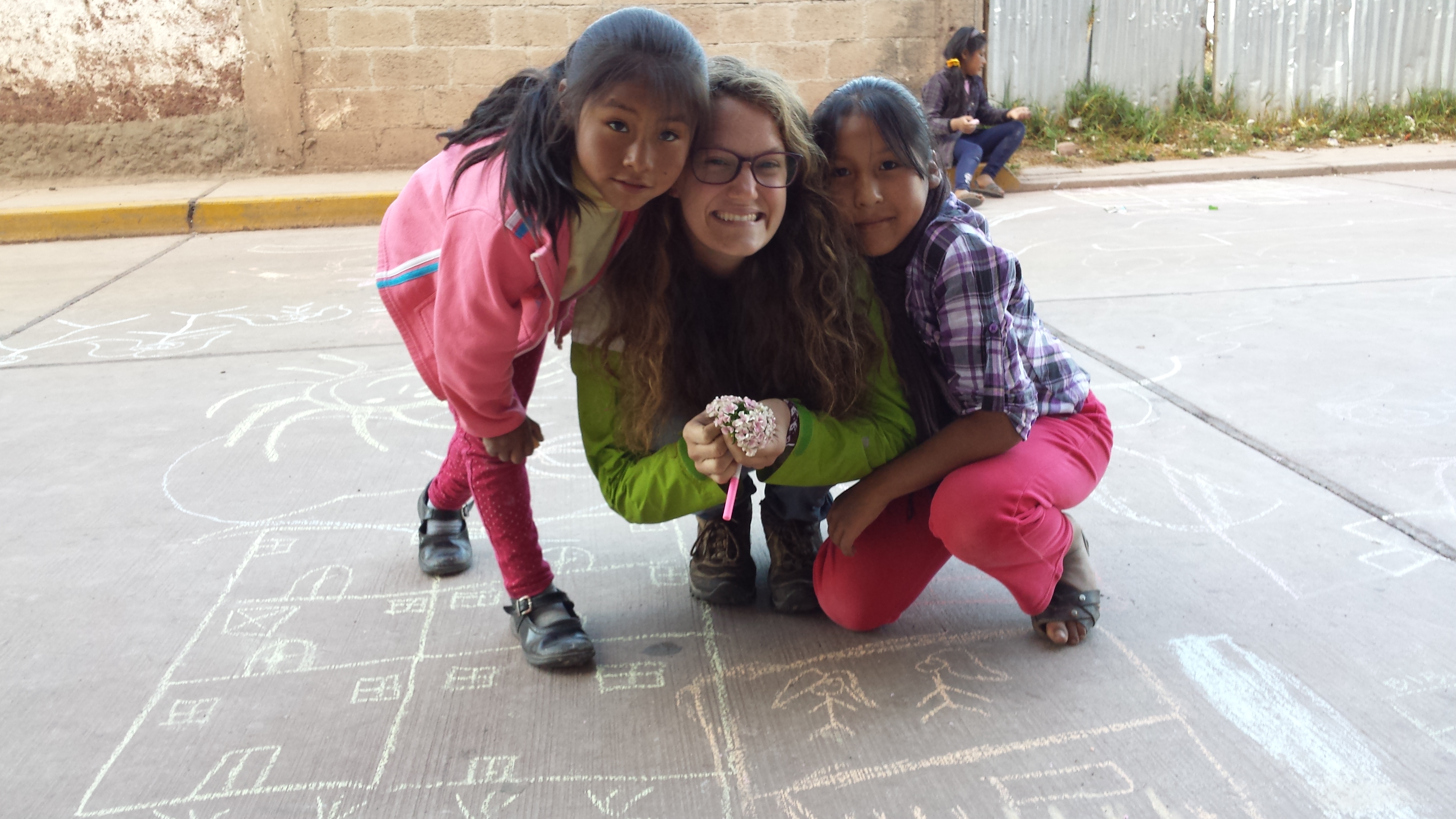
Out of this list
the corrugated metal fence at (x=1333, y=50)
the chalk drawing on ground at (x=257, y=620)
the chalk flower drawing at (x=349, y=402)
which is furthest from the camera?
the corrugated metal fence at (x=1333, y=50)

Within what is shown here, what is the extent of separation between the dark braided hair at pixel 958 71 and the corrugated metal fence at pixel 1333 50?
2.80 m

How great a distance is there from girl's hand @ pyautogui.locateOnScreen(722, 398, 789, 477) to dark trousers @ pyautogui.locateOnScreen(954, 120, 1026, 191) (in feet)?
17.5

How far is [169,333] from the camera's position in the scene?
12.5 ft

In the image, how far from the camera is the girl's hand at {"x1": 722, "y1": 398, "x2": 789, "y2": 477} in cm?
156

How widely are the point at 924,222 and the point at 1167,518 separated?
36.6 inches

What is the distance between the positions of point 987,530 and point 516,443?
77 cm

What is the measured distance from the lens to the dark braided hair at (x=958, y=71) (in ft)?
21.5

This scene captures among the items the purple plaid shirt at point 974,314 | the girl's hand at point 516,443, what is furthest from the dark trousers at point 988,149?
the girl's hand at point 516,443

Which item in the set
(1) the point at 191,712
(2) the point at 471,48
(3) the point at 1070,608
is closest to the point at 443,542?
(1) the point at 191,712

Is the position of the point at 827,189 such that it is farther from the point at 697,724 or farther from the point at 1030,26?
the point at 1030,26

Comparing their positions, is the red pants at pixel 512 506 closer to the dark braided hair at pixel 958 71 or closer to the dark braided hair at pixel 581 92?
the dark braided hair at pixel 581 92

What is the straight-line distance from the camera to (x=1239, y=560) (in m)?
1.99

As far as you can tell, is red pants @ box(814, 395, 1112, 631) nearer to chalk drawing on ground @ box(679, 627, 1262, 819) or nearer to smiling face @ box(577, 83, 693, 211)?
chalk drawing on ground @ box(679, 627, 1262, 819)

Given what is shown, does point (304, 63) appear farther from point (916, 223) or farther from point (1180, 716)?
point (1180, 716)
